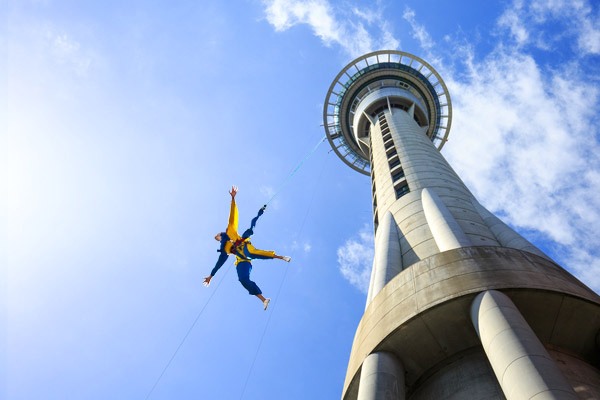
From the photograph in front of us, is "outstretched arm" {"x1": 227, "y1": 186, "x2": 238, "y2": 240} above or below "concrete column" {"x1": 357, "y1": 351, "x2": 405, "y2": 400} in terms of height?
above

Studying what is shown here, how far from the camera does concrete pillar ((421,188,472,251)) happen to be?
612 inches

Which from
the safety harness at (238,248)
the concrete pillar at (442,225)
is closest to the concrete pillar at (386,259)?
the concrete pillar at (442,225)

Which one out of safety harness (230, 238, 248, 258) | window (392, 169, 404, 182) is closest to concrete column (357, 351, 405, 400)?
safety harness (230, 238, 248, 258)

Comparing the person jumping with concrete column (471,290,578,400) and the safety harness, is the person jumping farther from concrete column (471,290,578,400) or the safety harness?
concrete column (471,290,578,400)

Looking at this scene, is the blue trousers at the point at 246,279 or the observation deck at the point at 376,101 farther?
the observation deck at the point at 376,101

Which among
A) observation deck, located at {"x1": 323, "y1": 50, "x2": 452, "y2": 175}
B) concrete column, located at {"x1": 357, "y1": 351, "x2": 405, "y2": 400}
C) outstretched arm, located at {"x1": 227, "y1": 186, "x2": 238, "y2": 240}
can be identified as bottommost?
concrete column, located at {"x1": 357, "y1": 351, "x2": 405, "y2": 400}

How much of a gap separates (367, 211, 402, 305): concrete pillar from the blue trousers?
4.35m

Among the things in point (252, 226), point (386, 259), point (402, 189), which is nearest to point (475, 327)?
point (386, 259)

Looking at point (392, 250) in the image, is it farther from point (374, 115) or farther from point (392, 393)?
point (374, 115)

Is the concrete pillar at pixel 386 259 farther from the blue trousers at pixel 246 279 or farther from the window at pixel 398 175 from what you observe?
the window at pixel 398 175

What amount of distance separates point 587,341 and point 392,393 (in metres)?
5.92

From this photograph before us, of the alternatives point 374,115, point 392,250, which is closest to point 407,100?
point 374,115

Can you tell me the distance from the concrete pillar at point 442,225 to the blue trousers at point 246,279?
719cm

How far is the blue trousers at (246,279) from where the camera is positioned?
53.6ft
